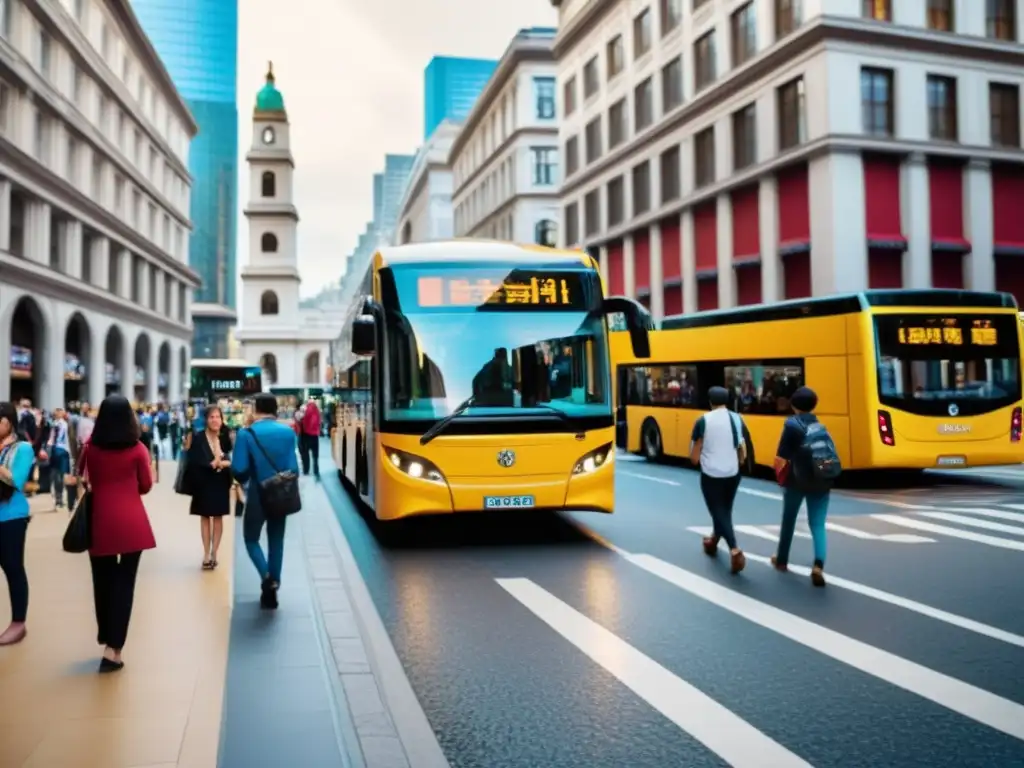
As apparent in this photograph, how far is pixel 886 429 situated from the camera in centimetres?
1662

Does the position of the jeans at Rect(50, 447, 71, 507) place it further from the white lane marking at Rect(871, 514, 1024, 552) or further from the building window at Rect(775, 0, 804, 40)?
the building window at Rect(775, 0, 804, 40)

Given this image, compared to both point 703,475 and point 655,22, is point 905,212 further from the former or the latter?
point 703,475

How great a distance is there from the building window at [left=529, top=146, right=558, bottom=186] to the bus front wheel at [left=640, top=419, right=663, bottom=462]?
1636 inches

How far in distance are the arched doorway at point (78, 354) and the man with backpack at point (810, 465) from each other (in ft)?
145

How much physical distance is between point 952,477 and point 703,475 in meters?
12.1

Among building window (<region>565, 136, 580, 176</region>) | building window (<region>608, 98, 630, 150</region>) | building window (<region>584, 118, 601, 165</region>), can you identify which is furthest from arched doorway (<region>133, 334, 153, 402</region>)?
building window (<region>608, 98, 630, 150</region>)

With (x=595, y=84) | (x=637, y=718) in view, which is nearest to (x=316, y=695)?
(x=637, y=718)

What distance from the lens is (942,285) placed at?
3350cm

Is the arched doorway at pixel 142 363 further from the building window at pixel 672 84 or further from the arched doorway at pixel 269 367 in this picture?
the arched doorway at pixel 269 367

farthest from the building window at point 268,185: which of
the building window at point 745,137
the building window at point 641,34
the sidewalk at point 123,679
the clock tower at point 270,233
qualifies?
the sidewalk at point 123,679

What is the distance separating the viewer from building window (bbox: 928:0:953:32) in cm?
3353

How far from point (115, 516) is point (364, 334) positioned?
4.94 metres

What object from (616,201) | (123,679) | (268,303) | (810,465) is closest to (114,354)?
(616,201)

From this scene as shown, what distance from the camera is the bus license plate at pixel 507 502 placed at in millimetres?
11086
